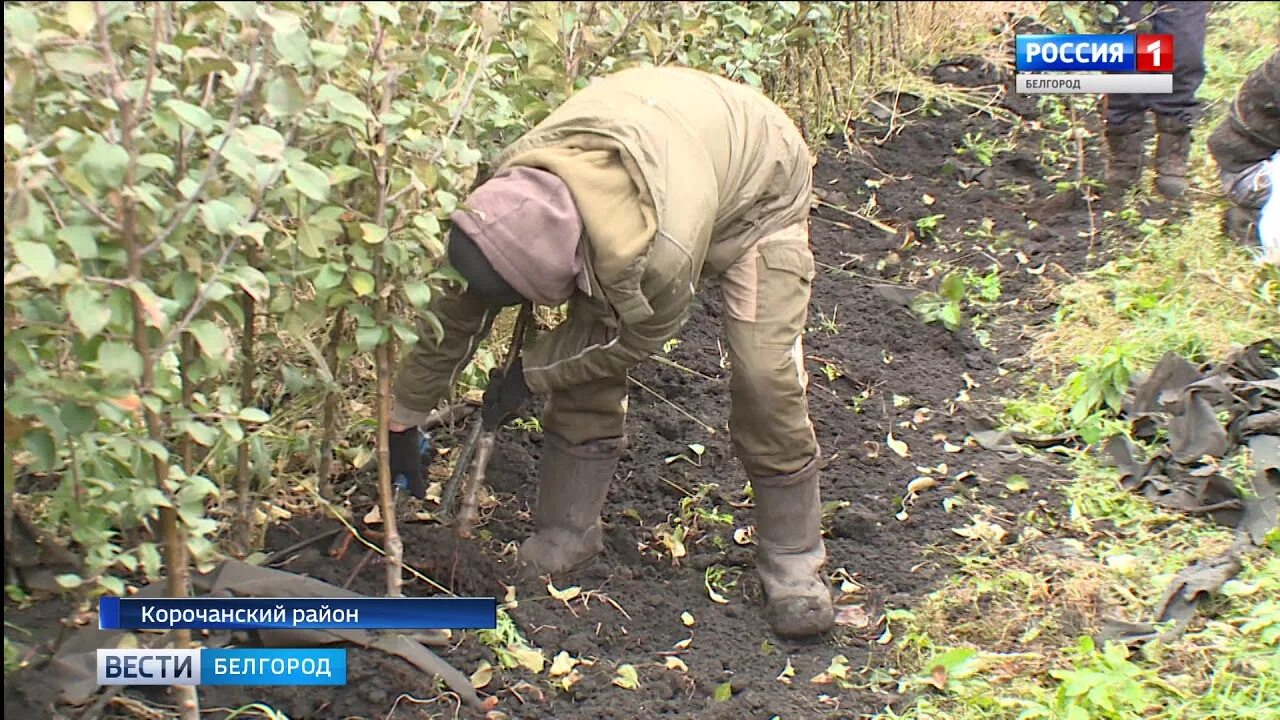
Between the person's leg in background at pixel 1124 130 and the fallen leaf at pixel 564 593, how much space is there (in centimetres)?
355

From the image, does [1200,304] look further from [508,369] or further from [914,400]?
[508,369]

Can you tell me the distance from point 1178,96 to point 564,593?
374cm

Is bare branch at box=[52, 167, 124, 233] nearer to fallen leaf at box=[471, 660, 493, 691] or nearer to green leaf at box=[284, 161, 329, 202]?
green leaf at box=[284, 161, 329, 202]

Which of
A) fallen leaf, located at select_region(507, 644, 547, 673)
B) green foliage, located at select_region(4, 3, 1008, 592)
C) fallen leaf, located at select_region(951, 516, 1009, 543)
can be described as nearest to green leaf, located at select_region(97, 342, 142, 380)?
green foliage, located at select_region(4, 3, 1008, 592)

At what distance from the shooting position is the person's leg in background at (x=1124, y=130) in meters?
5.85

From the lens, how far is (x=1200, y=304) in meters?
4.95

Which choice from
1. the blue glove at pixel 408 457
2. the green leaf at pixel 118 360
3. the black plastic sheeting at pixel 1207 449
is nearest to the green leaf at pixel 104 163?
the green leaf at pixel 118 360

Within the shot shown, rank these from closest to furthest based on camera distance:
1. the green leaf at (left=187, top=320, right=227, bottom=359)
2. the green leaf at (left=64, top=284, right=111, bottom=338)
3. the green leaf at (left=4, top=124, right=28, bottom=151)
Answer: the green leaf at (left=4, top=124, right=28, bottom=151) < the green leaf at (left=64, top=284, right=111, bottom=338) < the green leaf at (left=187, top=320, right=227, bottom=359)

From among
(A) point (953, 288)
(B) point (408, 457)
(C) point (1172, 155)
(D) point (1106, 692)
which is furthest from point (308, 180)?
(C) point (1172, 155)

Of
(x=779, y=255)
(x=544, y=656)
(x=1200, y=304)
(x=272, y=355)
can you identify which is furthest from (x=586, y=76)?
(x=1200, y=304)

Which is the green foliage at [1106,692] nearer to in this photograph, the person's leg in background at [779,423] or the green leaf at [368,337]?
the person's leg in background at [779,423]

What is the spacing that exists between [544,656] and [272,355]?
3.31 feet

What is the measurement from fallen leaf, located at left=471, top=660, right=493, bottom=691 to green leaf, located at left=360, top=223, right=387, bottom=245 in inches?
44.3

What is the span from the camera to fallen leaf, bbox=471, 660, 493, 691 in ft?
10.4
